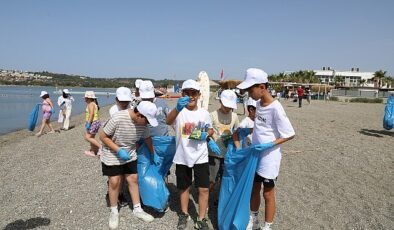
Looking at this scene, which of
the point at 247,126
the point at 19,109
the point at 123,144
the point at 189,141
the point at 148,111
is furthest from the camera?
the point at 19,109

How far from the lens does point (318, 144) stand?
9.82m

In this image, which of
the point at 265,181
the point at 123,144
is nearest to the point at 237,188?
the point at 265,181

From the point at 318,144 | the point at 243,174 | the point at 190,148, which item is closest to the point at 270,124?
the point at 243,174

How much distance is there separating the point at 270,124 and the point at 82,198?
2944mm

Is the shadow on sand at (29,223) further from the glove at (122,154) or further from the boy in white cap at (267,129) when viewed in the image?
the boy in white cap at (267,129)

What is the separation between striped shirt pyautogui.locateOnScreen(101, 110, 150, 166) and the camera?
3.83 meters

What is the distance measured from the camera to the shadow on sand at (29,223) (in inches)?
153

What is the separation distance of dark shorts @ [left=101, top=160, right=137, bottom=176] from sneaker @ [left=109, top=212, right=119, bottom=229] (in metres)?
0.48

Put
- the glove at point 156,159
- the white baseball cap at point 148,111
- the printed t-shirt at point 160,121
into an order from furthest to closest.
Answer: the printed t-shirt at point 160,121
the glove at point 156,159
the white baseball cap at point 148,111

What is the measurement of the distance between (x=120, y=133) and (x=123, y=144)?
0.50 ft

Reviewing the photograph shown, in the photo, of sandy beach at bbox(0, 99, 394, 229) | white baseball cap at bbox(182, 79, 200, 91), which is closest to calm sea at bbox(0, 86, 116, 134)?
sandy beach at bbox(0, 99, 394, 229)

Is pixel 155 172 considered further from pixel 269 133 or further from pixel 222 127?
pixel 269 133

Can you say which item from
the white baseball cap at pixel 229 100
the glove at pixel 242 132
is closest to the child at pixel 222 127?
the white baseball cap at pixel 229 100

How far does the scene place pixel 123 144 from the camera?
3.93m
